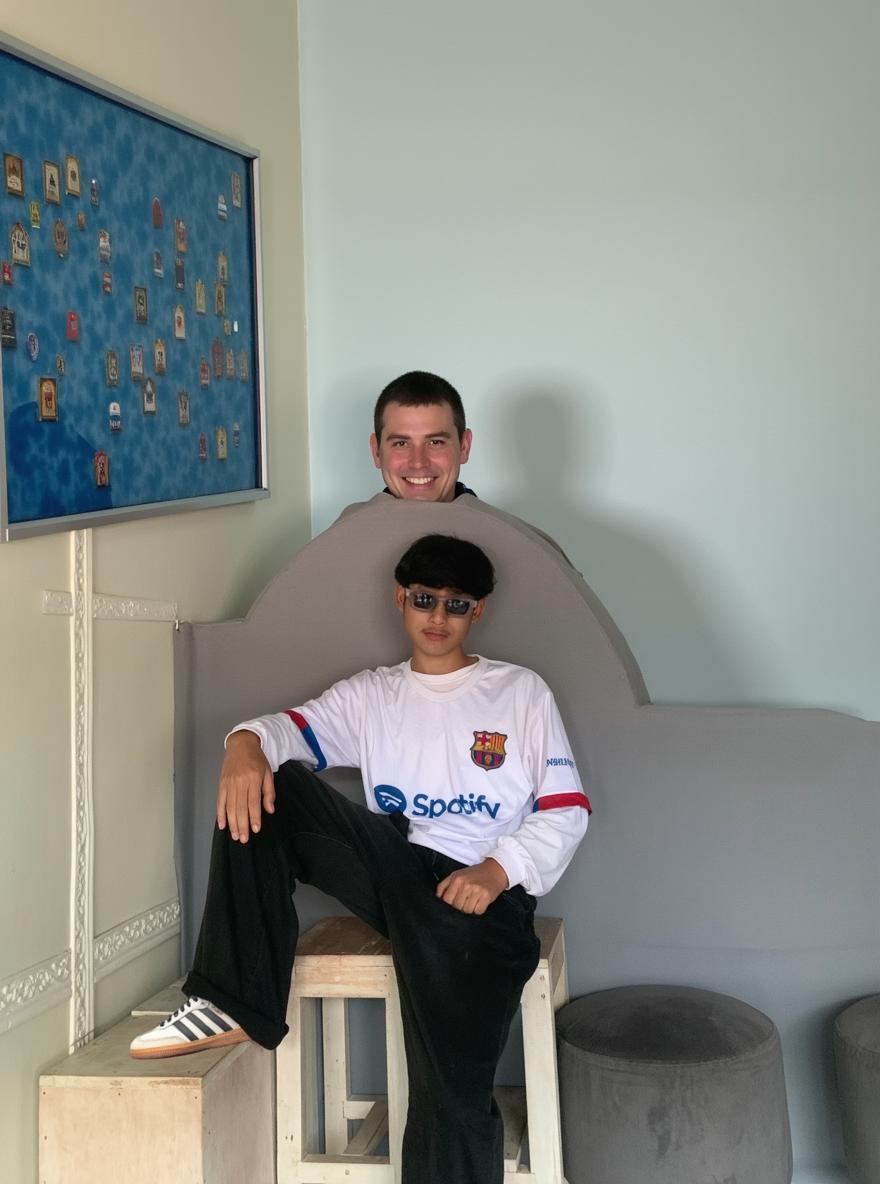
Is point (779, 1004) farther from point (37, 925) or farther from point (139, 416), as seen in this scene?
point (139, 416)

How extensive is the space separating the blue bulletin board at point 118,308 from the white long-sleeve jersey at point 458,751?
479 mm

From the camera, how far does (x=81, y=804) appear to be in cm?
204

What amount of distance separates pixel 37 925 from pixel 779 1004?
1.24m

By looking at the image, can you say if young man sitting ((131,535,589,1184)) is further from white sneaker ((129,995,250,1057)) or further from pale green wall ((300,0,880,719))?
pale green wall ((300,0,880,719))

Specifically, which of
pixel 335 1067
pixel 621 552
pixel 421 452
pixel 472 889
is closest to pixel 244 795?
pixel 472 889

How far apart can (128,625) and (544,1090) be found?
3.30 feet

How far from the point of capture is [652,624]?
296 cm

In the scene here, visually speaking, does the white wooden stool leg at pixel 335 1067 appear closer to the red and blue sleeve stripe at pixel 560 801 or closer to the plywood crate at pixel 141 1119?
the plywood crate at pixel 141 1119

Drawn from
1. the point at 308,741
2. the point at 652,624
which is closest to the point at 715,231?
the point at 652,624

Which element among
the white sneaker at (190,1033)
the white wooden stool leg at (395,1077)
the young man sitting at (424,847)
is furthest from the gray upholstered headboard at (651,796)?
the white sneaker at (190,1033)

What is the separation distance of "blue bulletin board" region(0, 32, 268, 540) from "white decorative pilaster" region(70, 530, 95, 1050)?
108 millimetres

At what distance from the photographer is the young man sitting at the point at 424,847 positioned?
1.91 metres

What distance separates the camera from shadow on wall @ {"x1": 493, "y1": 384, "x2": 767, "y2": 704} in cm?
293

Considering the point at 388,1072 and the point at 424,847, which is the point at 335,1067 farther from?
the point at 424,847
